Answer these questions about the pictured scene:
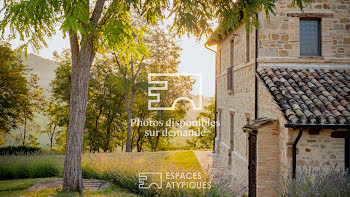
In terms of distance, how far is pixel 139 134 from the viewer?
28219mm

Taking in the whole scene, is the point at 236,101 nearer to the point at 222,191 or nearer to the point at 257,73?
the point at 257,73

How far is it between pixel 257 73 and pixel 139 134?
831 inches

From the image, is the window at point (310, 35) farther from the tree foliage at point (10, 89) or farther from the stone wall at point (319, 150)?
the tree foliage at point (10, 89)

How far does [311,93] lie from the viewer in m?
7.39

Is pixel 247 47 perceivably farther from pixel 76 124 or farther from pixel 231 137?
pixel 76 124

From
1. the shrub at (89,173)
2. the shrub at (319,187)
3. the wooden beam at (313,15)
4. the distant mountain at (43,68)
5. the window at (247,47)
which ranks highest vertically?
the distant mountain at (43,68)

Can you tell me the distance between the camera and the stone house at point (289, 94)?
21.8ft

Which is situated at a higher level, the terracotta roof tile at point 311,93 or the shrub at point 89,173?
the terracotta roof tile at point 311,93

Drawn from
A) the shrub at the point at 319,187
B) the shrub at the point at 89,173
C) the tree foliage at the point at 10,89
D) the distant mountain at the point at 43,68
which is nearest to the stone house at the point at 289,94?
the shrub at the point at 319,187

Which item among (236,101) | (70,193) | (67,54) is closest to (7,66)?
(67,54)

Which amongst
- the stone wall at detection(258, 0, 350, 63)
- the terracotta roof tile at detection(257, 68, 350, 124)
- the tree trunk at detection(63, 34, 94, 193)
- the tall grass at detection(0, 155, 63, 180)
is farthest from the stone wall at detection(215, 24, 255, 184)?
the tall grass at detection(0, 155, 63, 180)

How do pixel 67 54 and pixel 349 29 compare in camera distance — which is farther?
pixel 67 54

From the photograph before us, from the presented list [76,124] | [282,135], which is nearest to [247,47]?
[282,135]

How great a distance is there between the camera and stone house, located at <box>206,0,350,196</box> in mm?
6648
